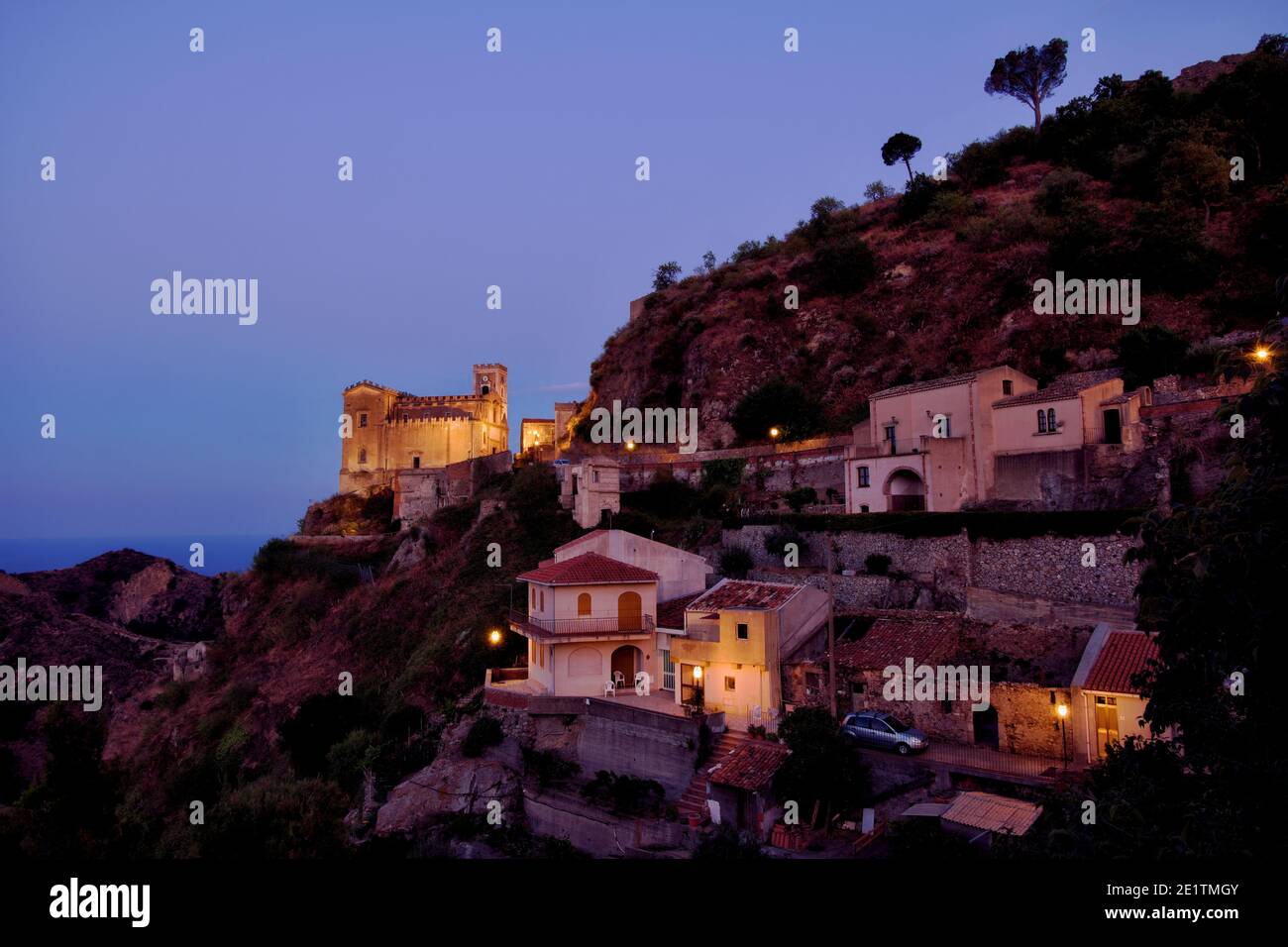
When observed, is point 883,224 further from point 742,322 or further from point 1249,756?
point 1249,756

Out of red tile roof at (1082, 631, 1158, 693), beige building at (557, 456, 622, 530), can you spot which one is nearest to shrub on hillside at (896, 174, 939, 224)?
beige building at (557, 456, 622, 530)

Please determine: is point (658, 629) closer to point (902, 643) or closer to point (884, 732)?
point (902, 643)

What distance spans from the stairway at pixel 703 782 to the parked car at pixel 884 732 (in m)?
2.93

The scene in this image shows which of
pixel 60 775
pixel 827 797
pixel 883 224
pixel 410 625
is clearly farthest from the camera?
pixel 883 224

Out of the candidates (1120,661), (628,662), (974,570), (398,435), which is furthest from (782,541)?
(398,435)

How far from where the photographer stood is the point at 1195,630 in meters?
7.41

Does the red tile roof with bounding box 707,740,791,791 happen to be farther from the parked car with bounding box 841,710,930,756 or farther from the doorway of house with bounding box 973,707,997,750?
the doorway of house with bounding box 973,707,997,750

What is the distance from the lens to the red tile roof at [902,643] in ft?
61.3

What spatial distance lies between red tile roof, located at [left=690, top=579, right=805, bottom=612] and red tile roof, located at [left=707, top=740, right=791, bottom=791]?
3.60m

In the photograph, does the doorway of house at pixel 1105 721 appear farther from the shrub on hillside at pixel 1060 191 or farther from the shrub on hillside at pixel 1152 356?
the shrub on hillside at pixel 1060 191

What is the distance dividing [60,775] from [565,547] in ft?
50.5

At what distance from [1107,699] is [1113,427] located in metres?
11.1

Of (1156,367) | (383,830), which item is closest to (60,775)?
(383,830)
